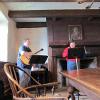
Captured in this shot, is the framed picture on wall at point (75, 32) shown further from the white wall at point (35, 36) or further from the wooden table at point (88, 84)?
the wooden table at point (88, 84)

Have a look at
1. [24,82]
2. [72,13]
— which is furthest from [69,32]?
[24,82]

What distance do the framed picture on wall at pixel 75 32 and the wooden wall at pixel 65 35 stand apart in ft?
0.34

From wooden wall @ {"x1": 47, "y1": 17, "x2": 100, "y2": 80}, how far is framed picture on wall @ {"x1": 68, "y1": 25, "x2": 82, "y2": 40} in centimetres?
10

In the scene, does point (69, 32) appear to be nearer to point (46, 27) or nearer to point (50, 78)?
point (46, 27)

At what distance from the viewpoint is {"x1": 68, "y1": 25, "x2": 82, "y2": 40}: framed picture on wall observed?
705 cm

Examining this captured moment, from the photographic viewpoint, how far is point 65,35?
704 cm

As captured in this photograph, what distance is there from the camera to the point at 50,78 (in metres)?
6.88

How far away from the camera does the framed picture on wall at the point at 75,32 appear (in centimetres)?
705

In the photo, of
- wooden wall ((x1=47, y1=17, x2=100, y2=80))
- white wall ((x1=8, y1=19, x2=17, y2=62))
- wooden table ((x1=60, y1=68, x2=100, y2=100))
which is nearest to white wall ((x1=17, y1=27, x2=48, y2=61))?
white wall ((x1=8, y1=19, x2=17, y2=62))

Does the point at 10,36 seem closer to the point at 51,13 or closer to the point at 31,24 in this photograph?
the point at 31,24

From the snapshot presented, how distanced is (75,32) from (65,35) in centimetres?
35

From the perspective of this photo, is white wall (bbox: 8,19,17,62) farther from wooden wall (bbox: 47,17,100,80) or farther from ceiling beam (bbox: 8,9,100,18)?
wooden wall (bbox: 47,17,100,80)

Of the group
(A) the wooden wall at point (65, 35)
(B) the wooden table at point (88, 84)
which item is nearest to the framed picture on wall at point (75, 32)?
(A) the wooden wall at point (65, 35)

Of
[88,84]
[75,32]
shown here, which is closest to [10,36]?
[75,32]
